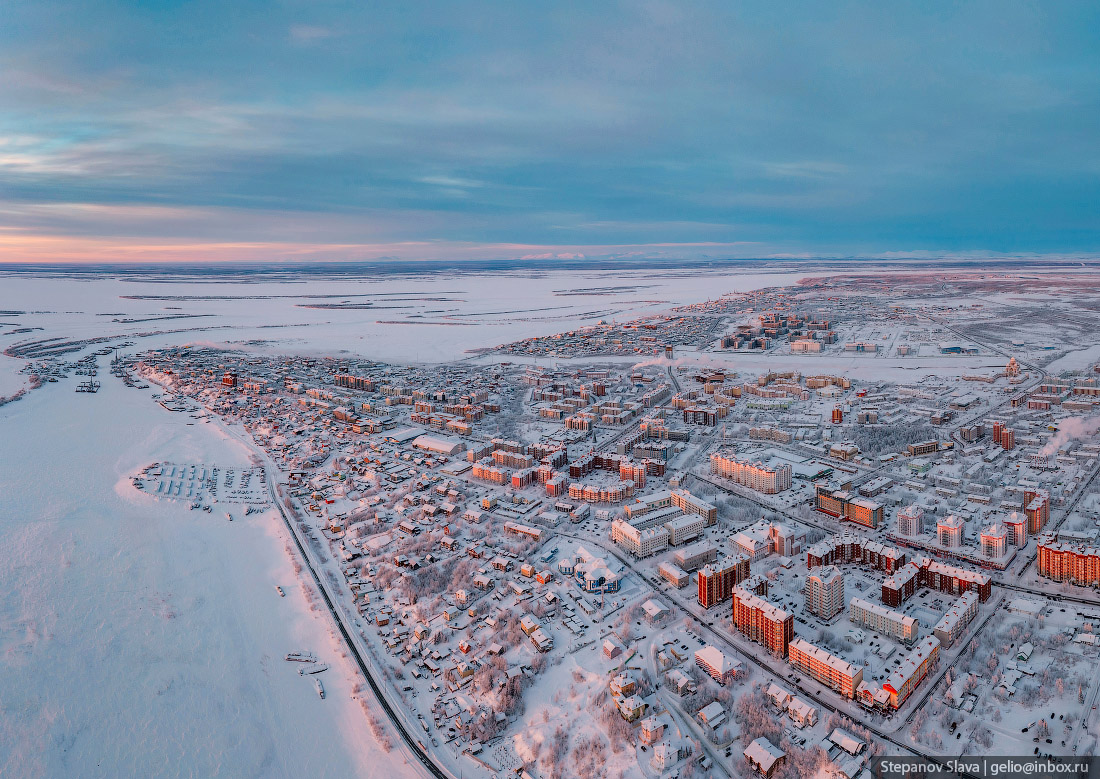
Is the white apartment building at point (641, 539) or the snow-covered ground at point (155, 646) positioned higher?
the white apartment building at point (641, 539)

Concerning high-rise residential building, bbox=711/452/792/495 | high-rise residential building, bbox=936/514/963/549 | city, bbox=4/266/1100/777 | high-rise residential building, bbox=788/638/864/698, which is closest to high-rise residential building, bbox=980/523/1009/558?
city, bbox=4/266/1100/777

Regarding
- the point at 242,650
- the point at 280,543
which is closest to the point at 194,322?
the point at 280,543

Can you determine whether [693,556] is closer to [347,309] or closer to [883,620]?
[883,620]

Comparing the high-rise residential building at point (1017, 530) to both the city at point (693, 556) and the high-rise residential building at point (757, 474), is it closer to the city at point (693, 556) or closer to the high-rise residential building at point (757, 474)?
the city at point (693, 556)

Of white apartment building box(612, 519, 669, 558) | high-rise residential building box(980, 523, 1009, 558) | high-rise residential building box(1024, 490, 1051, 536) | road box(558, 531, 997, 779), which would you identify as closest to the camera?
road box(558, 531, 997, 779)

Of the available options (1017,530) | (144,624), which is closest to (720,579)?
(1017,530)

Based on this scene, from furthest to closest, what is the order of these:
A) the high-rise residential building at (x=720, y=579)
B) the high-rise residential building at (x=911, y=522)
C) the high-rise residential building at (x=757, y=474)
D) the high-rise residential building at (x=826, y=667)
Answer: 1. the high-rise residential building at (x=757, y=474)
2. the high-rise residential building at (x=911, y=522)
3. the high-rise residential building at (x=720, y=579)
4. the high-rise residential building at (x=826, y=667)

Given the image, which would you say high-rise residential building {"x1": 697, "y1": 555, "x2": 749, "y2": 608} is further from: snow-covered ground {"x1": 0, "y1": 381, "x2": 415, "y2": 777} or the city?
snow-covered ground {"x1": 0, "y1": 381, "x2": 415, "y2": 777}

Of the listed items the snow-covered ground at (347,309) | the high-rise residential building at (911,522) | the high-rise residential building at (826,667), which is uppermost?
the snow-covered ground at (347,309)

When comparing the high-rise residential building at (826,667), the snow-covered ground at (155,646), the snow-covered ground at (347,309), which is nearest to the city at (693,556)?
the high-rise residential building at (826,667)

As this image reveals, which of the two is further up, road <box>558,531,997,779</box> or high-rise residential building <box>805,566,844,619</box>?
high-rise residential building <box>805,566,844,619</box>

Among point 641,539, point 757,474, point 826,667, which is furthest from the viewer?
point 757,474

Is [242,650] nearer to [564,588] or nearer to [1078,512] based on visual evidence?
[564,588]
